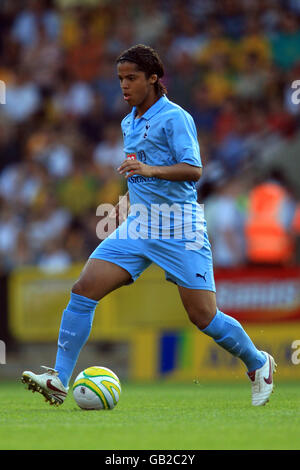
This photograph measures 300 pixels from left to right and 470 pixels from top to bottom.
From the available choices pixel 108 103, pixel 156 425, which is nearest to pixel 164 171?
pixel 156 425

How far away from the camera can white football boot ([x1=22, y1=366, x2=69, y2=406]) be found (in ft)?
21.3

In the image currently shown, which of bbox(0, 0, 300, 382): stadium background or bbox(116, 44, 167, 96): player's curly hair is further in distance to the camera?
bbox(0, 0, 300, 382): stadium background

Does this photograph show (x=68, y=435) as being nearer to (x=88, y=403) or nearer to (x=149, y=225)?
(x=88, y=403)

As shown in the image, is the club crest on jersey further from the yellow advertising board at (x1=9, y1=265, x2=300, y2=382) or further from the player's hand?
the yellow advertising board at (x1=9, y1=265, x2=300, y2=382)

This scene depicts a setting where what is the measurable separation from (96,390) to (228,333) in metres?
0.97

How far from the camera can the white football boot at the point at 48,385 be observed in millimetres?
6492

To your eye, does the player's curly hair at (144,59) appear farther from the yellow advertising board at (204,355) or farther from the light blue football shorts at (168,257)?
the yellow advertising board at (204,355)

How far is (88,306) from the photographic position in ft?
21.9

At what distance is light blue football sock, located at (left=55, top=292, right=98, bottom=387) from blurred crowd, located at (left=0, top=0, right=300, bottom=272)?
5.90m

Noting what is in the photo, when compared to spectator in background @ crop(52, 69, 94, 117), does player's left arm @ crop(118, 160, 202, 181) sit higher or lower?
lower

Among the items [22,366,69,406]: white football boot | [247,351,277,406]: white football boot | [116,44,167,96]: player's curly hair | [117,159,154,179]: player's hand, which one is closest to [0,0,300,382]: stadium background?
[247,351,277,406]: white football boot

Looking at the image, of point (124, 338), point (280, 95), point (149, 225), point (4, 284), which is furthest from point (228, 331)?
point (280, 95)

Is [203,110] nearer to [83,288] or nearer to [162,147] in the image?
[162,147]

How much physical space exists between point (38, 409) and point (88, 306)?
2.75ft
